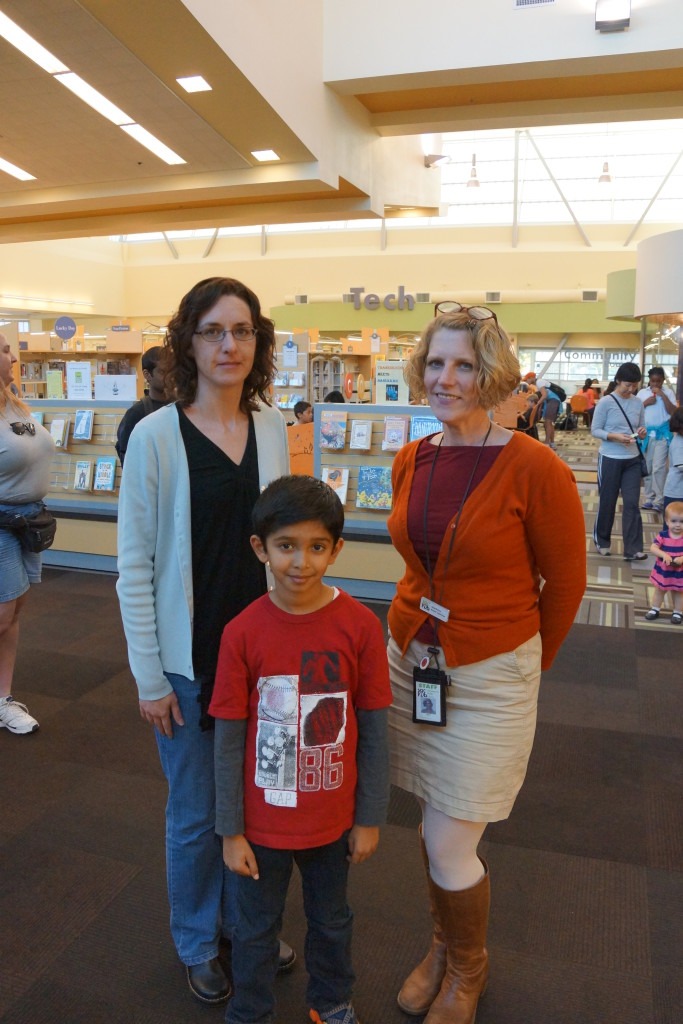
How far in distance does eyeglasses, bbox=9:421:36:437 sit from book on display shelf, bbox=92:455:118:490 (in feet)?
10.5

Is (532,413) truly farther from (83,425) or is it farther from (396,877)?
(396,877)

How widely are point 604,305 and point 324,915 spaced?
2198 cm

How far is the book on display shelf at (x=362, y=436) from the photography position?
5.66 metres

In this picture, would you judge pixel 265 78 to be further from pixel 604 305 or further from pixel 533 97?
pixel 604 305

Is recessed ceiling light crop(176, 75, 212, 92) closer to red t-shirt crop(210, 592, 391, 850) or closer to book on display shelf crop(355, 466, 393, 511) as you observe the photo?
book on display shelf crop(355, 466, 393, 511)

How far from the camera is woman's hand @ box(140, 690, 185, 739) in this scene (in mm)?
1727

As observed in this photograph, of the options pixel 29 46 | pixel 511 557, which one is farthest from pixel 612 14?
pixel 511 557

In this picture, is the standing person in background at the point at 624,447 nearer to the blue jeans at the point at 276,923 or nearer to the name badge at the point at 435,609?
the name badge at the point at 435,609

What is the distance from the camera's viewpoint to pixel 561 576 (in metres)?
1.64

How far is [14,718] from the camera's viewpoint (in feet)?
11.5

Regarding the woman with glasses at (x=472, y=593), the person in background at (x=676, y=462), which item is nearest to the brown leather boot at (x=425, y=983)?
the woman with glasses at (x=472, y=593)

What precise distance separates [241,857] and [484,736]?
0.55 meters

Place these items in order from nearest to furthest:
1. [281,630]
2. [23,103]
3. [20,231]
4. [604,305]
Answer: [281,630]
[23,103]
[20,231]
[604,305]

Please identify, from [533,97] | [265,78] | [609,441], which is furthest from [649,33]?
[609,441]
